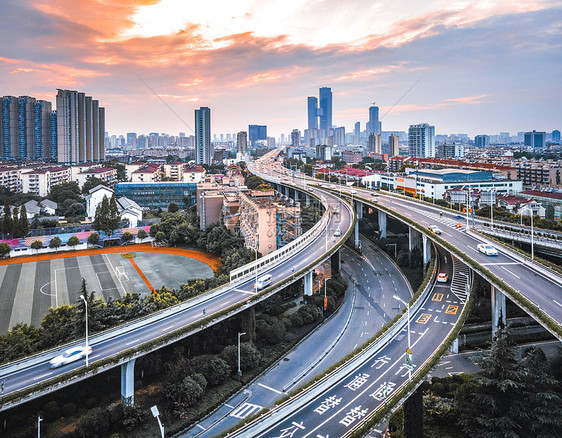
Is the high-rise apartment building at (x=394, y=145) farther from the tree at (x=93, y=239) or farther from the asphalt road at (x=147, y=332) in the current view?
the asphalt road at (x=147, y=332)

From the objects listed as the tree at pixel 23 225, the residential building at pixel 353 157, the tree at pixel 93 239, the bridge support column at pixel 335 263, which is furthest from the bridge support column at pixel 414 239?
the residential building at pixel 353 157

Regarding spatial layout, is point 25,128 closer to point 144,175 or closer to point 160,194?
point 144,175

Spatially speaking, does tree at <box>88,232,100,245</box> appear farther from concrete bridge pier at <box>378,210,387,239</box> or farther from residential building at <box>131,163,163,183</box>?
residential building at <box>131,163,163,183</box>

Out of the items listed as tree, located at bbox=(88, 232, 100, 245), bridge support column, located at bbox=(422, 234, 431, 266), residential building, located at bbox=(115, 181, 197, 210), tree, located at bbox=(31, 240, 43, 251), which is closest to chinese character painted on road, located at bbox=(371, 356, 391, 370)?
bridge support column, located at bbox=(422, 234, 431, 266)

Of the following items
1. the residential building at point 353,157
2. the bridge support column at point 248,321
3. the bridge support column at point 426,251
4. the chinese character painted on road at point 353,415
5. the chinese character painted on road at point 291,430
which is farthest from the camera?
the residential building at point 353,157

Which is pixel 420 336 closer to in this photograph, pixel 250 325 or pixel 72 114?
pixel 250 325
